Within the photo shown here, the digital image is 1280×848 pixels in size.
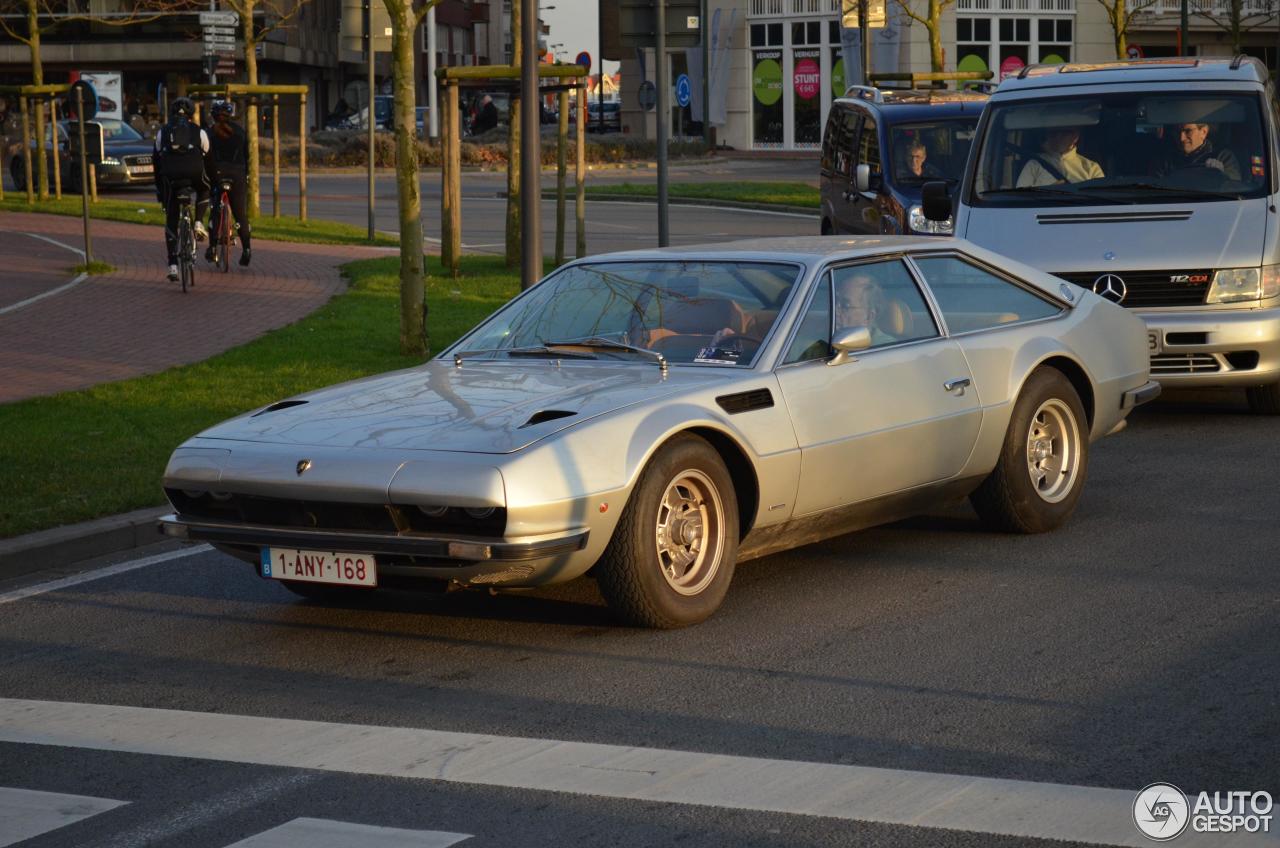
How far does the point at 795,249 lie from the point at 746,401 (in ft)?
3.90

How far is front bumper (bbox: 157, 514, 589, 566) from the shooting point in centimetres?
634

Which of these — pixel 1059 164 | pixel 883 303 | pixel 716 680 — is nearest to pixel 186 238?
pixel 1059 164

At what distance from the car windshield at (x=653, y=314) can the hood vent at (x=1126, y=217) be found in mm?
4755

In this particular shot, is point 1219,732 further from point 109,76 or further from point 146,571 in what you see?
point 109,76

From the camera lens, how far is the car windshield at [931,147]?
62.1 ft

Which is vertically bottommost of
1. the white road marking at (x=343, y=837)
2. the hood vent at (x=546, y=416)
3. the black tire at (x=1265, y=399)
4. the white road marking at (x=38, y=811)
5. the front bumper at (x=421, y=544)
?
the white road marking at (x=38, y=811)

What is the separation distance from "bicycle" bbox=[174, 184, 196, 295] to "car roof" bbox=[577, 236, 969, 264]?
11838mm

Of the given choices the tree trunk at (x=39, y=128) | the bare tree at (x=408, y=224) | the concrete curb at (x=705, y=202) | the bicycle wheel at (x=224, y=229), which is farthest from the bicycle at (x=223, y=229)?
the concrete curb at (x=705, y=202)

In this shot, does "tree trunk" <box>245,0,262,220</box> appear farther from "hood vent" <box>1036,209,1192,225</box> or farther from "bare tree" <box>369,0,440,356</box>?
"hood vent" <box>1036,209,1192,225</box>

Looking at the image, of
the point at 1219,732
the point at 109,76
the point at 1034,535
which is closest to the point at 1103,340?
the point at 1034,535

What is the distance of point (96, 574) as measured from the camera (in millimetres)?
8359

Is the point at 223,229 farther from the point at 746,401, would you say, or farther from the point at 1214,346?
the point at 746,401

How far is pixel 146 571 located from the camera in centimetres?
839

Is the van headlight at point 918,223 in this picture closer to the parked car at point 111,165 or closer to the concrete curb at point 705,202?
the concrete curb at point 705,202
